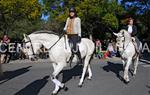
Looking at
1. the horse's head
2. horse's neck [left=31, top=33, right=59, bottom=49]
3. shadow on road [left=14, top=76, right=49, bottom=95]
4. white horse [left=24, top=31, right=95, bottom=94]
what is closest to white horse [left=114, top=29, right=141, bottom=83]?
white horse [left=24, top=31, right=95, bottom=94]

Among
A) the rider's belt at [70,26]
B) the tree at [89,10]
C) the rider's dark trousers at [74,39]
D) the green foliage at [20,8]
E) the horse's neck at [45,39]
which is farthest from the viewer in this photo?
the tree at [89,10]

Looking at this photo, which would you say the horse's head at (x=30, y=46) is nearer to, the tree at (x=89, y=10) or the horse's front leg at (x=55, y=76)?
the horse's front leg at (x=55, y=76)

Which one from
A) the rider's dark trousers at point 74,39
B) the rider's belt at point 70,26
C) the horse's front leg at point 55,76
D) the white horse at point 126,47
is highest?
the rider's belt at point 70,26

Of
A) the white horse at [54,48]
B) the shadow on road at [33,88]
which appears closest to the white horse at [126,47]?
the white horse at [54,48]

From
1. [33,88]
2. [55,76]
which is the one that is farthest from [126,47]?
[33,88]

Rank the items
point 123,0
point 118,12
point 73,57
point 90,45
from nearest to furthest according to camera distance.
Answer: point 73,57 → point 90,45 → point 118,12 → point 123,0

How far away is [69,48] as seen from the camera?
12766 millimetres

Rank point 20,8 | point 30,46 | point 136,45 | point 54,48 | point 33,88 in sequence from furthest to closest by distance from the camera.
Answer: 1. point 20,8
2. point 136,45
3. point 33,88
4. point 54,48
5. point 30,46

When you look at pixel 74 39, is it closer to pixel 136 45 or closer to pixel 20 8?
pixel 136 45

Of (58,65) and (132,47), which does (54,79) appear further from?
(132,47)

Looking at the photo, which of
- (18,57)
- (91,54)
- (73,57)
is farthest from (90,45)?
(18,57)

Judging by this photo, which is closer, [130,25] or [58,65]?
[58,65]

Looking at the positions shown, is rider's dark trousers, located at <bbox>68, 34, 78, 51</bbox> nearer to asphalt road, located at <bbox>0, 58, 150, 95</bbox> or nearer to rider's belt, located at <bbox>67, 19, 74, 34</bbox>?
rider's belt, located at <bbox>67, 19, 74, 34</bbox>

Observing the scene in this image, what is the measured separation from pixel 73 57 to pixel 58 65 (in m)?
1.06
